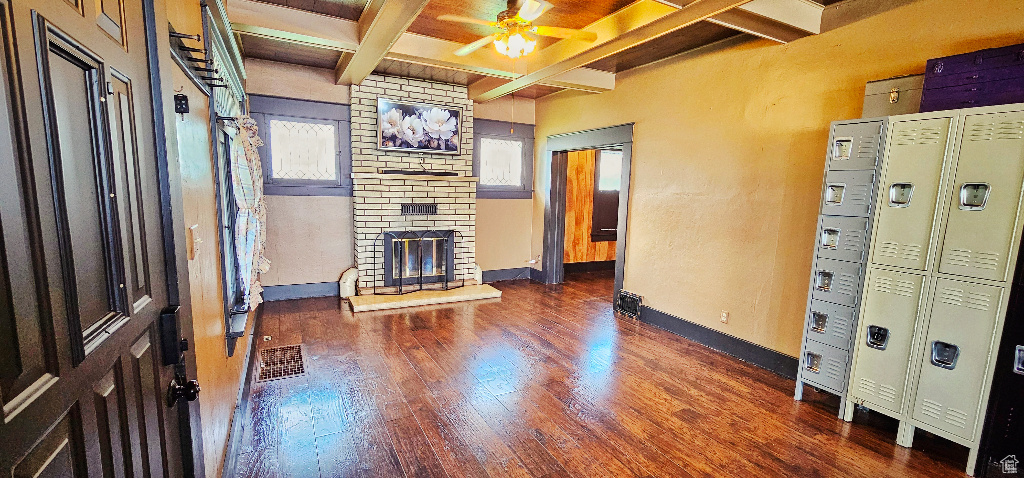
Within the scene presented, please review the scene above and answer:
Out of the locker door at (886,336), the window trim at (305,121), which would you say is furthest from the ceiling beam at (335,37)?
the locker door at (886,336)

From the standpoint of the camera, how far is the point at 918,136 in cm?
224

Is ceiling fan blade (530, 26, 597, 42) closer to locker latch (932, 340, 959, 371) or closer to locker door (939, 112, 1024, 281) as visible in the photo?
locker door (939, 112, 1024, 281)

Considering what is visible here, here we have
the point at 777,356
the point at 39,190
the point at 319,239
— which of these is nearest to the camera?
the point at 39,190

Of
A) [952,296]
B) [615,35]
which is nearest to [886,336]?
[952,296]

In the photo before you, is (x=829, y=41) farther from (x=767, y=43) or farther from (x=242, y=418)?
(x=242, y=418)

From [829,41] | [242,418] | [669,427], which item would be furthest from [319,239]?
[829,41]

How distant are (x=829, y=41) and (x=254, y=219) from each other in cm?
389

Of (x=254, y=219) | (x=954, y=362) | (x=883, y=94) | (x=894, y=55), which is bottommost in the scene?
(x=954, y=362)

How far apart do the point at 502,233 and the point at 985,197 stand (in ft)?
15.5

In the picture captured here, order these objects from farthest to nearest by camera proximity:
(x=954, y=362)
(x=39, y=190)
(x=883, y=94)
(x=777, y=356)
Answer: (x=777, y=356)
(x=883, y=94)
(x=954, y=362)
(x=39, y=190)

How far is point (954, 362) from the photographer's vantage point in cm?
214

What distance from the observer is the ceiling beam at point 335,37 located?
301 cm

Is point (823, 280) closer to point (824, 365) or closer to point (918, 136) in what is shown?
point (824, 365)

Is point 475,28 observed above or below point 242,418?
above
